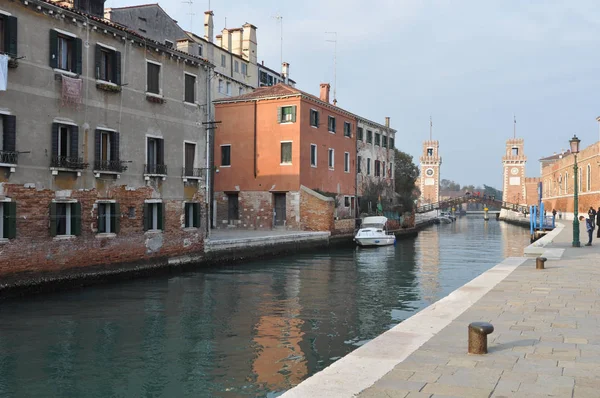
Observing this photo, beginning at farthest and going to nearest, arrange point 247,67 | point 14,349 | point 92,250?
point 247,67, point 92,250, point 14,349

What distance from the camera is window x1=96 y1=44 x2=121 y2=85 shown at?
17.3 meters

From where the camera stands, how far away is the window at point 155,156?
19469mm

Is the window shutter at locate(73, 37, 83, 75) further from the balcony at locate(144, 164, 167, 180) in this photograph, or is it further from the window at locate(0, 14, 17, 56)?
the balcony at locate(144, 164, 167, 180)

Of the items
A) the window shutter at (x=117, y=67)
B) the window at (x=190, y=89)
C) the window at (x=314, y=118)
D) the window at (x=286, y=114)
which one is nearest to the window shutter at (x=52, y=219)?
the window shutter at (x=117, y=67)

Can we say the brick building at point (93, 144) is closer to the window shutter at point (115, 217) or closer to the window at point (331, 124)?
the window shutter at point (115, 217)

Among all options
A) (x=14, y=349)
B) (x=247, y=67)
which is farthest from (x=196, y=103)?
(x=247, y=67)

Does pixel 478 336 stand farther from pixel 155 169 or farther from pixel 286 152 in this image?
pixel 286 152

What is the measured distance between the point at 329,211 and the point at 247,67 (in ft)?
54.3

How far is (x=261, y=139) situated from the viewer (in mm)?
33000

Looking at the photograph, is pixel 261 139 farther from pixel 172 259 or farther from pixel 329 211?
pixel 172 259

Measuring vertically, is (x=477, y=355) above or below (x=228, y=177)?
below

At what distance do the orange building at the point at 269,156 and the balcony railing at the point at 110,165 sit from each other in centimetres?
1485

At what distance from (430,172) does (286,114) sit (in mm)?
70848

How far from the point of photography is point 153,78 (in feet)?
64.0
